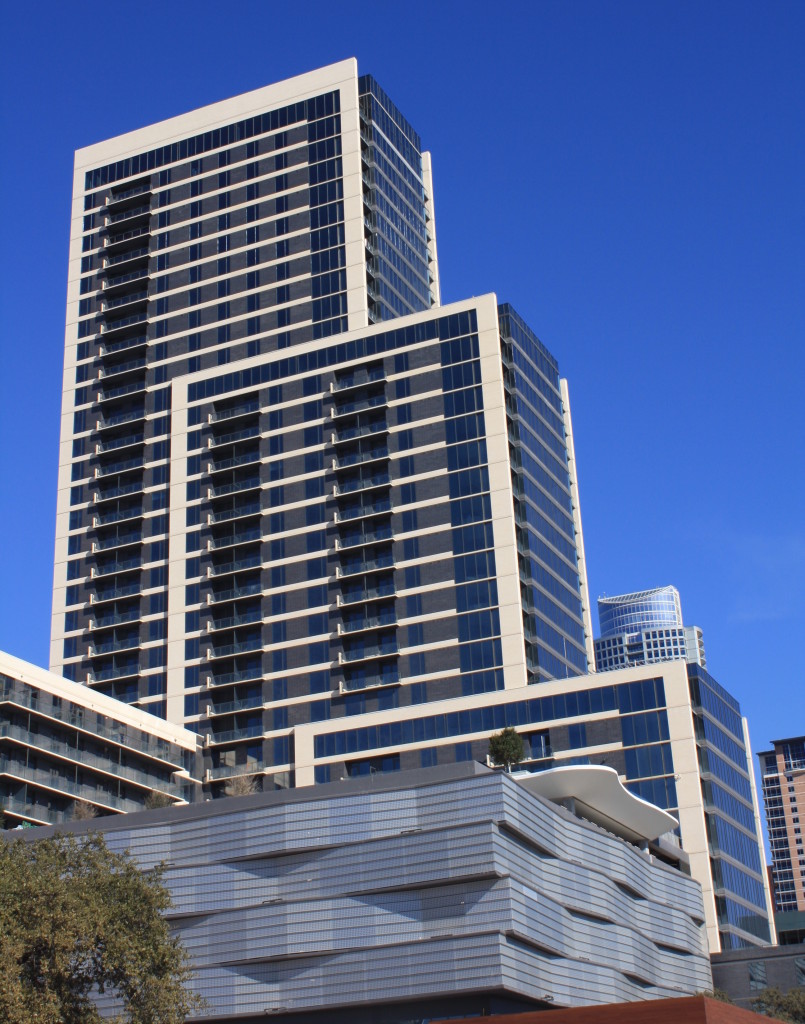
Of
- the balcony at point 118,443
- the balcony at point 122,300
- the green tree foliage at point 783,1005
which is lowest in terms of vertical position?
the green tree foliage at point 783,1005

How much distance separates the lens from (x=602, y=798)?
276 ft

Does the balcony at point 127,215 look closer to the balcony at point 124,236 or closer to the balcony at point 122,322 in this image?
the balcony at point 124,236

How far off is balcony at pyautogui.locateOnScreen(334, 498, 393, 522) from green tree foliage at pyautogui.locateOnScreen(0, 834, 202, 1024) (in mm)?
69965

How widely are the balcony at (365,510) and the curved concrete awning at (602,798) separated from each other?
43.4 meters

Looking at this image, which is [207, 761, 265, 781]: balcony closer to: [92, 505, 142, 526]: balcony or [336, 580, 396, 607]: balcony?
[336, 580, 396, 607]: balcony

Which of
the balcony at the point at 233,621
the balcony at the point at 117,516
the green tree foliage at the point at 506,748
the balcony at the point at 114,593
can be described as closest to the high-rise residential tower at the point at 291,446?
the balcony at the point at 233,621

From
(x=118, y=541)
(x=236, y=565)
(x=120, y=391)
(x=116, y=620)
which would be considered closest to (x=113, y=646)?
(x=116, y=620)

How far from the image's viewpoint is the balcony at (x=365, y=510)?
126 m

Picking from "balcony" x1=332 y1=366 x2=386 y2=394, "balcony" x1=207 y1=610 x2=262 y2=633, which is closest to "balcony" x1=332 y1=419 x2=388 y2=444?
"balcony" x1=332 y1=366 x2=386 y2=394

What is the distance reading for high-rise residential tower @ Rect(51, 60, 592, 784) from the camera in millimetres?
123062

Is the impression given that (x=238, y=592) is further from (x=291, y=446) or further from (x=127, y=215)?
(x=127, y=215)

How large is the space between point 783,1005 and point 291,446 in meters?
69.4

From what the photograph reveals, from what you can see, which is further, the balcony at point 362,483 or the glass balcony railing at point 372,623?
the balcony at point 362,483

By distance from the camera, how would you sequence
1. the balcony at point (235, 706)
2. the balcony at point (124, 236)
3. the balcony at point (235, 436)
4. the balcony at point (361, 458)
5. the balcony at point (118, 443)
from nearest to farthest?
1. the balcony at point (235, 706)
2. the balcony at point (361, 458)
3. the balcony at point (235, 436)
4. the balcony at point (118, 443)
5. the balcony at point (124, 236)
